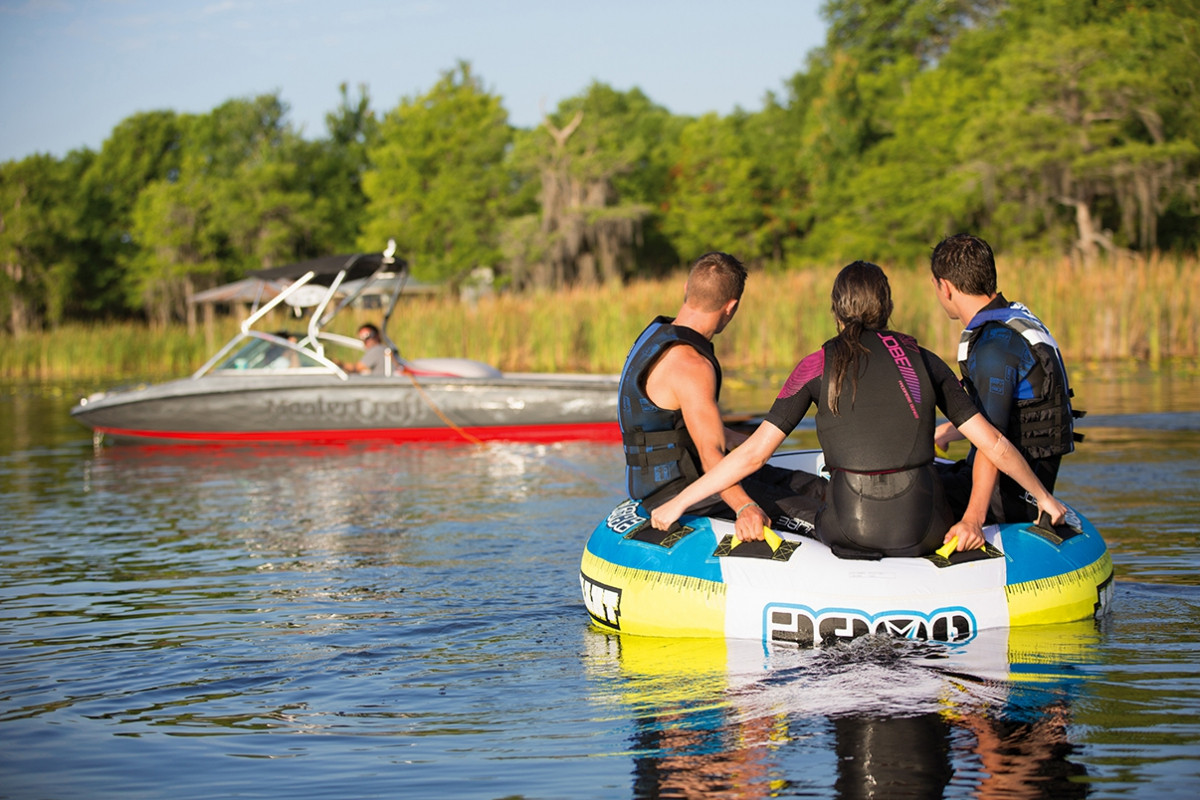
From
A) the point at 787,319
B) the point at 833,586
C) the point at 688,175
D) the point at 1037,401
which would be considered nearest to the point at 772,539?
the point at 833,586

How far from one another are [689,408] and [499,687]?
54.5 inches

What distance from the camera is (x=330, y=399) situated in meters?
13.6

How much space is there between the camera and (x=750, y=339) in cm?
2322

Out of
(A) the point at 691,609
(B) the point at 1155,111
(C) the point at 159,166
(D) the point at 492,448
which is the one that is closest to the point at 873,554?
(A) the point at 691,609

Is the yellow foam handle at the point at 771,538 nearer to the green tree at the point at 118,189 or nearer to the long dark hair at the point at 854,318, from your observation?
the long dark hair at the point at 854,318

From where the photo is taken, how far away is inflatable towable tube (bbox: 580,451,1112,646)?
4.93 meters

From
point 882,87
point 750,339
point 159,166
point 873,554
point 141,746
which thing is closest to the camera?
point 141,746

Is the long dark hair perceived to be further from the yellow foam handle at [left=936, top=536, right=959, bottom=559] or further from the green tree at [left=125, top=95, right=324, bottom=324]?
the green tree at [left=125, top=95, right=324, bottom=324]

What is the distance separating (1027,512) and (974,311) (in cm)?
93

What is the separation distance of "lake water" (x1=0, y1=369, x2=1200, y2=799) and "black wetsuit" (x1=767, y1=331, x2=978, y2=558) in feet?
1.52

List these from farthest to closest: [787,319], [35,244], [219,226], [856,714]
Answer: [35,244], [219,226], [787,319], [856,714]

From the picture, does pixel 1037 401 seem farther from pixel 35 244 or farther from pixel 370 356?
pixel 35 244

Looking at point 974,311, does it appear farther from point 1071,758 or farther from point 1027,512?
point 1071,758

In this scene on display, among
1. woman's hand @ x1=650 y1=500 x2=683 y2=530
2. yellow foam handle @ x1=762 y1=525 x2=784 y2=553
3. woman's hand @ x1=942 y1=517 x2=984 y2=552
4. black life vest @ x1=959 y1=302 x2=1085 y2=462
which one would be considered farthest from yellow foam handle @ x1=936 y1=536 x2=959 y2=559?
woman's hand @ x1=650 y1=500 x2=683 y2=530
